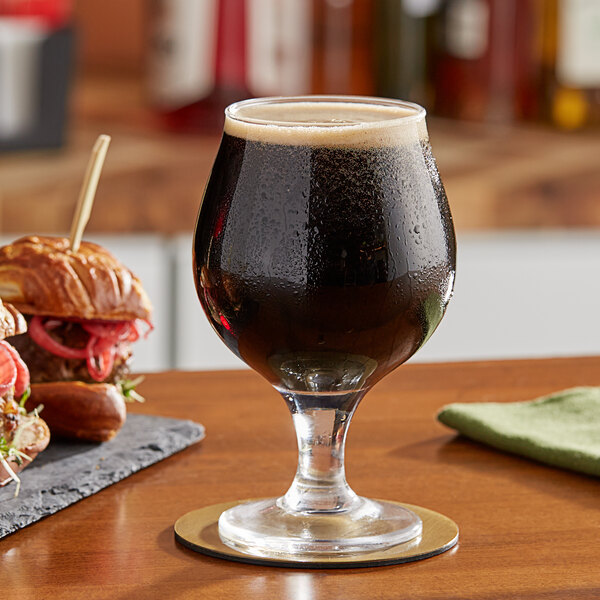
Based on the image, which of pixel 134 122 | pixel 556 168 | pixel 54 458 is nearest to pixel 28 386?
pixel 54 458

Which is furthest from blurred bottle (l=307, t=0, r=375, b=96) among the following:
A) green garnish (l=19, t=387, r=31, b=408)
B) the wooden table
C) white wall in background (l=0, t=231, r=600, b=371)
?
green garnish (l=19, t=387, r=31, b=408)

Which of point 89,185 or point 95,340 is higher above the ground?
point 89,185

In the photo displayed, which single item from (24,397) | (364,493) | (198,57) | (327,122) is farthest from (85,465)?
(198,57)

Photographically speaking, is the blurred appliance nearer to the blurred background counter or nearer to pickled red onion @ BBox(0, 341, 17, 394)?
the blurred background counter

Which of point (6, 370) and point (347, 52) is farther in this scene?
point (347, 52)

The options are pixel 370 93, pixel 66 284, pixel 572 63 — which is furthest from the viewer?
pixel 370 93

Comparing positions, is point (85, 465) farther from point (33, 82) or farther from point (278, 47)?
point (278, 47)

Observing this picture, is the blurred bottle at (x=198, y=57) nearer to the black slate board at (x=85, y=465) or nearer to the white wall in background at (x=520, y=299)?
the white wall in background at (x=520, y=299)
